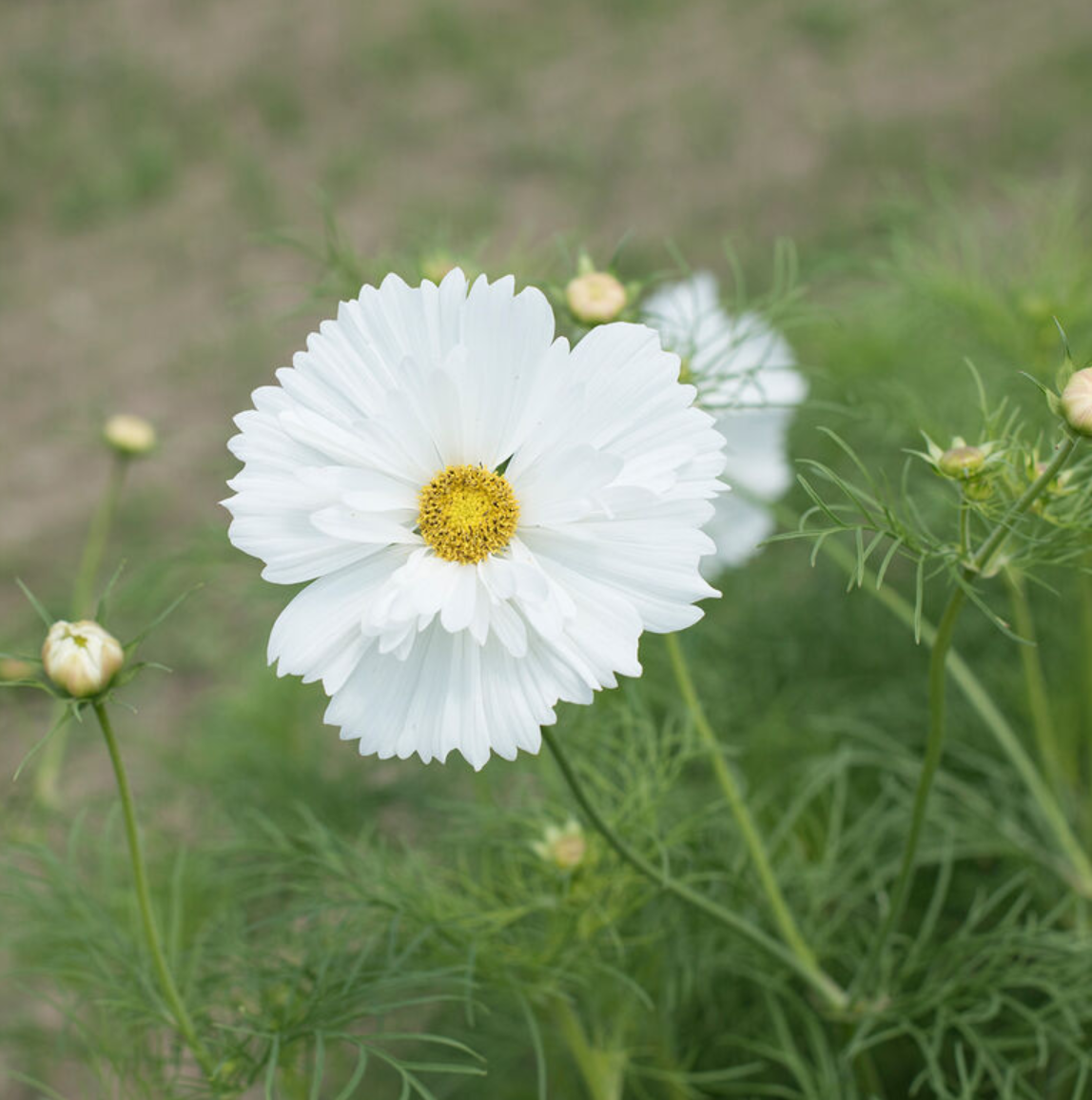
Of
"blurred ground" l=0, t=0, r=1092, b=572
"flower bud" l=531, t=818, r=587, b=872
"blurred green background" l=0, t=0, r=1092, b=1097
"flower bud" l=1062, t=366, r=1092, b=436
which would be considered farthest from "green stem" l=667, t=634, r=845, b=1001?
"blurred ground" l=0, t=0, r=1092, b=572

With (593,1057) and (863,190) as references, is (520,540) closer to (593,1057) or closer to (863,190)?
(593,1057)

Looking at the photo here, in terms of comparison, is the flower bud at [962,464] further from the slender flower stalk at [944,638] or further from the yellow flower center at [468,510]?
the yellow flower center at [468,510]

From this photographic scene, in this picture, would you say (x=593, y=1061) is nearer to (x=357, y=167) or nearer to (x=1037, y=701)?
(x=1037, y=701)

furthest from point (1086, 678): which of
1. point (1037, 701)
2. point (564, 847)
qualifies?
point (564, 847)

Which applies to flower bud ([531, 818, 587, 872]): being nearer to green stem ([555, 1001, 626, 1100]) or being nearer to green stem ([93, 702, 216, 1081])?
green stem ([555, 1001, 626, 1100])

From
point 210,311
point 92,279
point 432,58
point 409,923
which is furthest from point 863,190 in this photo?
point 409,923
